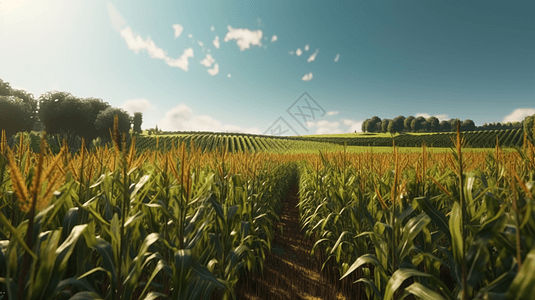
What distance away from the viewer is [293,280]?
3.91m

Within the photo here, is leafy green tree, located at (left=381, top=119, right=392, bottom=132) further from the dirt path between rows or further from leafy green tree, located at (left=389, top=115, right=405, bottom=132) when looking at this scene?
the dirt path between rows

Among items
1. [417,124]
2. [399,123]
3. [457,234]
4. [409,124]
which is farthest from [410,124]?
[457,234]

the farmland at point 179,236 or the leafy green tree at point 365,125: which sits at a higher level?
the leafy green tree at point 365,125

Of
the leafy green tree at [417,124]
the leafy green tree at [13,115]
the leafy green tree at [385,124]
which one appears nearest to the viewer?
the leafy green tree at [13,115]

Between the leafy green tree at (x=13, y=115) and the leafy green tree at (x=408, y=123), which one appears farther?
the leafy green tree at (x=408, y=123)

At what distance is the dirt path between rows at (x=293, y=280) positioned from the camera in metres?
3.45

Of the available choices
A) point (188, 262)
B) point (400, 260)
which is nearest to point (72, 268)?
point (188, 262)

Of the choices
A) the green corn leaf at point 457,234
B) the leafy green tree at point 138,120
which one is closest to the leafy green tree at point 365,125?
the leafy green tree at point 138,120

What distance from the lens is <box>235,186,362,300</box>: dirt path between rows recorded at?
3450 mm

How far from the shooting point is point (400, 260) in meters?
2.10

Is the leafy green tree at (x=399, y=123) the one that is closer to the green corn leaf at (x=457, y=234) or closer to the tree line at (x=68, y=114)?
the tree line at (x=68, y=114)

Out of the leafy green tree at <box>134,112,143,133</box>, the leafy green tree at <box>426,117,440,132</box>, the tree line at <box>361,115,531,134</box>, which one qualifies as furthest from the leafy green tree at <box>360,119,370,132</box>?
the leafy green tree at <box>134,112,143,133</box>

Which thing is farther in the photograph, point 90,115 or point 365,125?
point 365,125

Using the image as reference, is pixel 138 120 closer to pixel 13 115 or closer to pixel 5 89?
pixel 5 89
